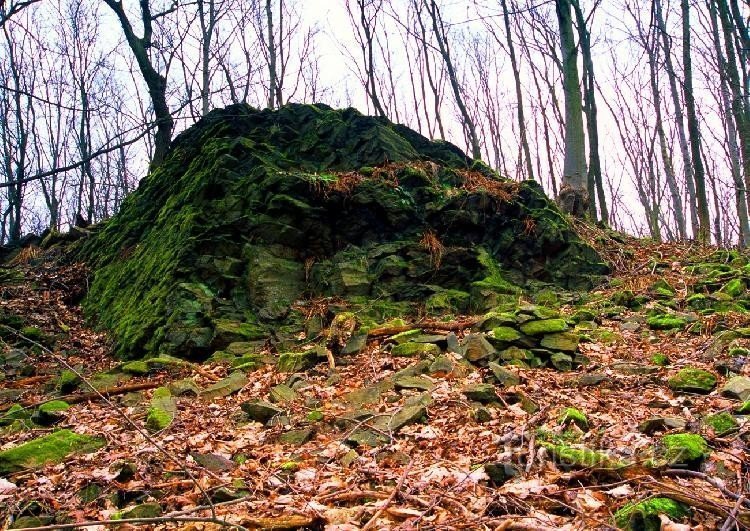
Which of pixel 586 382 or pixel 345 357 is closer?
pixel 586 382

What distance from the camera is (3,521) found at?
112 inches

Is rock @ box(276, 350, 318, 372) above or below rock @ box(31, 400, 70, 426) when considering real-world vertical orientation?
above

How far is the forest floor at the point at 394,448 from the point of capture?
259 centimetres

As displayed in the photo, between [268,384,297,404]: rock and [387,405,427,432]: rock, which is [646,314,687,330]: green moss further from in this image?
[268,384,297,404]: rock

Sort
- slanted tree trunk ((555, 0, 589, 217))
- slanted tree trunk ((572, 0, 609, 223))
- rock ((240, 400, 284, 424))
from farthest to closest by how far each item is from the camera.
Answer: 1. slanted tree trunk ((572, 0, 609, 223))
2. slanted tree trunk ((555, 0, 589, 217))
3. rock ((240, 400, 284, 424))

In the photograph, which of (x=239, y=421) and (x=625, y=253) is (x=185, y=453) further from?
(x=625, y=253)

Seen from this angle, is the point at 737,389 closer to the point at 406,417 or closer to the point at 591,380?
the point at 591,380

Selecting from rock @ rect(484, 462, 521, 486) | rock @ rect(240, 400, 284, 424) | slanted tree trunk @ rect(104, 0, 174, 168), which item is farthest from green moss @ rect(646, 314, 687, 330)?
slanted tree trunk @ rect(104, 0, 174, 168)

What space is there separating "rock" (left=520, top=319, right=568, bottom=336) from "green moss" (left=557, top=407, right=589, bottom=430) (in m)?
2.01

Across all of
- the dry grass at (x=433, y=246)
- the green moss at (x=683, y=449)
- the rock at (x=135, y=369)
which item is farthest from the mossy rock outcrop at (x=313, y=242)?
the green moss at (x=683, y=449)

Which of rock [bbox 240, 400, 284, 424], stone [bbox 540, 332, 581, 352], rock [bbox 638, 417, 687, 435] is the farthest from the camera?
stone [bbox 540, 332, 581, 352]

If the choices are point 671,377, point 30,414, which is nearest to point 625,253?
point 671,377

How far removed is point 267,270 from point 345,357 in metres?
2.56

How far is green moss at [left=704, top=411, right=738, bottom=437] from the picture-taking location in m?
3.14
